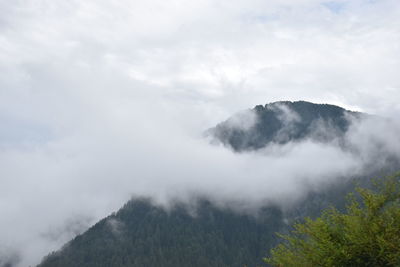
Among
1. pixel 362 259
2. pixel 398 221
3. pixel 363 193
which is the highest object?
pixel 363 193

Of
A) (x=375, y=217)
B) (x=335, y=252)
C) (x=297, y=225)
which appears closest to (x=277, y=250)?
(x=297, y=225)

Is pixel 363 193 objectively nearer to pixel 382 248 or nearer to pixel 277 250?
pixel 382 248

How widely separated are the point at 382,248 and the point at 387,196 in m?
5.11

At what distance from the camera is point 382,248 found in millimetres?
26844

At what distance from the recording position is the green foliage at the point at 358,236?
27.7 m

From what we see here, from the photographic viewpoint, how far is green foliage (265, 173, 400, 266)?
27722 mm

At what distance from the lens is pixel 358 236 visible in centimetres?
2875

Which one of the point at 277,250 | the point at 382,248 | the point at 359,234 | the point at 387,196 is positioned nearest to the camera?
the point at 382,248

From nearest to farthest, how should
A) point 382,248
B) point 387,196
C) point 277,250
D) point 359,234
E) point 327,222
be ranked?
point 382,248 < point 359,234 < point 387,196 < point 327,222 < point 277,250

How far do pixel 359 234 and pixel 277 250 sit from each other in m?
8.64

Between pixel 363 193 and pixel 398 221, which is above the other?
pixel 363 193

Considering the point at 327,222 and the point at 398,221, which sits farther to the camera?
the point at 327,222

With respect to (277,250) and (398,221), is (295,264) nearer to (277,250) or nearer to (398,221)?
(277,250)

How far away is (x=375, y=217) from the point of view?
29.3 meters
